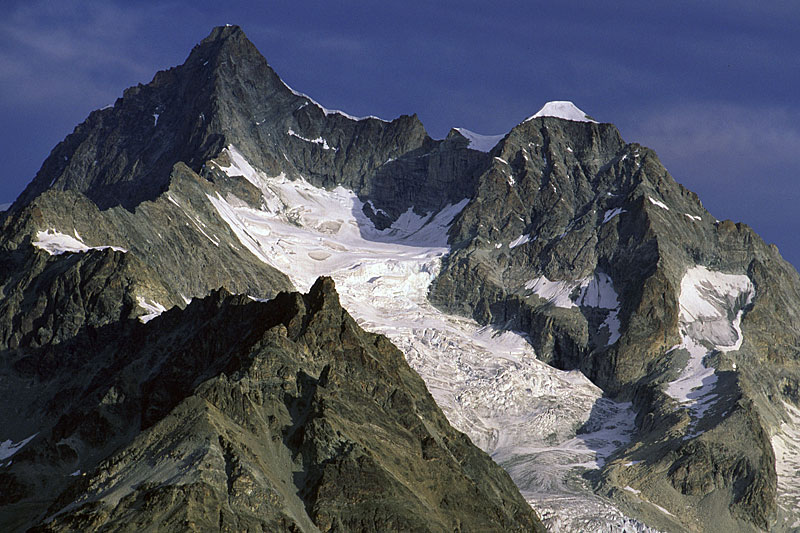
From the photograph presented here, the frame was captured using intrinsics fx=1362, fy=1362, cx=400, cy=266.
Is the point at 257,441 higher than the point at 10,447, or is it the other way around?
the point at 257,441

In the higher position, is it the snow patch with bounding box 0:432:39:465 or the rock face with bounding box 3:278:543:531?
the rock face with bounding box 3:278:543:531

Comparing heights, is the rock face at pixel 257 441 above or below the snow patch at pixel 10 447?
above

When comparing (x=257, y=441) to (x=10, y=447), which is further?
(x=10, y=447)

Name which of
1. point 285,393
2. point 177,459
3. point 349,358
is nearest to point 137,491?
point 177,459

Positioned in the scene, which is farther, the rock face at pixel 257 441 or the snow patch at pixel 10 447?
the snow patch at pixel 10 447
